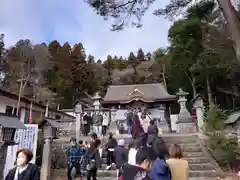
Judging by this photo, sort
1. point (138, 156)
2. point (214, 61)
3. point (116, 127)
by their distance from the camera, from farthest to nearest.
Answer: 1. point (214, 61)
2. point (116, 127)
3. point (138, 156)

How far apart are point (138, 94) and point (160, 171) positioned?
55.9ft

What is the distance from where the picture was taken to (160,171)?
2.85 meters

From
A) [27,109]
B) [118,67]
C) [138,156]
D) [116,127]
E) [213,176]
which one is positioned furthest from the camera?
[118,67]

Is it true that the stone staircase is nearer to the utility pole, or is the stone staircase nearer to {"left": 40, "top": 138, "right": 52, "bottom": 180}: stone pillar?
{"left": 40, "top": 138, "right": 52, "bottom": 180}: stone pillar

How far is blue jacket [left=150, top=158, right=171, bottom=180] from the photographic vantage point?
284 cm

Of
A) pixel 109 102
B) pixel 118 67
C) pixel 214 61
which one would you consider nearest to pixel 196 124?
pixel 109 102

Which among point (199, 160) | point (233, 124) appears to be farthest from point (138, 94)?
point (199, 160)

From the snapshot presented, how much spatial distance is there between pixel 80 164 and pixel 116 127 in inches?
474

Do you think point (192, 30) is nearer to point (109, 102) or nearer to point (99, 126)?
point (109, 102)

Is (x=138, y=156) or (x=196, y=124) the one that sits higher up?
(x=196, y=124)

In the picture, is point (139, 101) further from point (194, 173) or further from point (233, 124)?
point (194, 173)

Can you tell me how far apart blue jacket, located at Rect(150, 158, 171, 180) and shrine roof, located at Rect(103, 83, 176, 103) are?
16.9m

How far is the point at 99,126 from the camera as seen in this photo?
14.3m

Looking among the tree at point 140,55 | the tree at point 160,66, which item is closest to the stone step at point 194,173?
the tree at point 160,66
